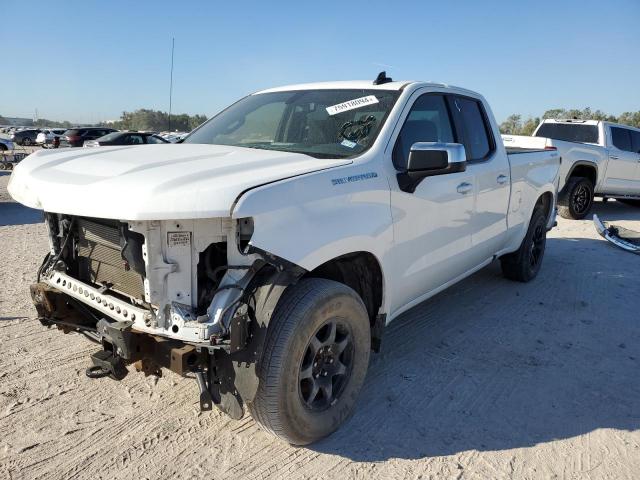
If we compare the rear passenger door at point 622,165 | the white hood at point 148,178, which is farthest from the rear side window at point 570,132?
the white hood at point 148,178

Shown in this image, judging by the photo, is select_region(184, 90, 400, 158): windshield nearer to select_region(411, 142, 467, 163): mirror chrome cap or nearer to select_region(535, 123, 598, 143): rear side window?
select_region(411, 142, 467, 163): mirror chrome cap

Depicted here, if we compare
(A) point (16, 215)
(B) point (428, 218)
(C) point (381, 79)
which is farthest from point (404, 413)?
(A) point (16, 215)

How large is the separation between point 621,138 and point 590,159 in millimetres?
1554

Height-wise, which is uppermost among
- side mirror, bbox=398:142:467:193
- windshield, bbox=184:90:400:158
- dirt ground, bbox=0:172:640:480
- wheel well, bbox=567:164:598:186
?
windshield, bbox=184:90:400:158

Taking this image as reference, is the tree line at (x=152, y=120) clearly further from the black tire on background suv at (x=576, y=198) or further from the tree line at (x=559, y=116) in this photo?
the black tire on background suv at (x=576, y=198)

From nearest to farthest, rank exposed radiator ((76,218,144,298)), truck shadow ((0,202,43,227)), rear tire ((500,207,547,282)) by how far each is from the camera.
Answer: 1. exposed radiator ((76,218,144,298))
2. rear tire ((500,207,547,282))
3. truck shadow ((0,202,43,227))

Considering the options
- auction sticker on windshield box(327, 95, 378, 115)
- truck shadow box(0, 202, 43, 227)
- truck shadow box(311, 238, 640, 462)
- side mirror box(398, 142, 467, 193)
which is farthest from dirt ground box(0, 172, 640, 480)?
truck shadow box(0, 202, 43, 227)

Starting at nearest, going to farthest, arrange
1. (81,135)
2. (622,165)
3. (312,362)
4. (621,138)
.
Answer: (312,362) → (622,165) → (621,138) → (81,135)

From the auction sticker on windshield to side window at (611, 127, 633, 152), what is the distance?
9497 mm

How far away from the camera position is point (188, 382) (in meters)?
3.32

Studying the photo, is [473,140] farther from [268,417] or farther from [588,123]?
[588,123]

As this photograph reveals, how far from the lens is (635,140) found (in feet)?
37.2

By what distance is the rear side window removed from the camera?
10922 millimetres

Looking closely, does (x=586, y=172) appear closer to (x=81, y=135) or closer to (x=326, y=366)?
(x=326, y=366)
